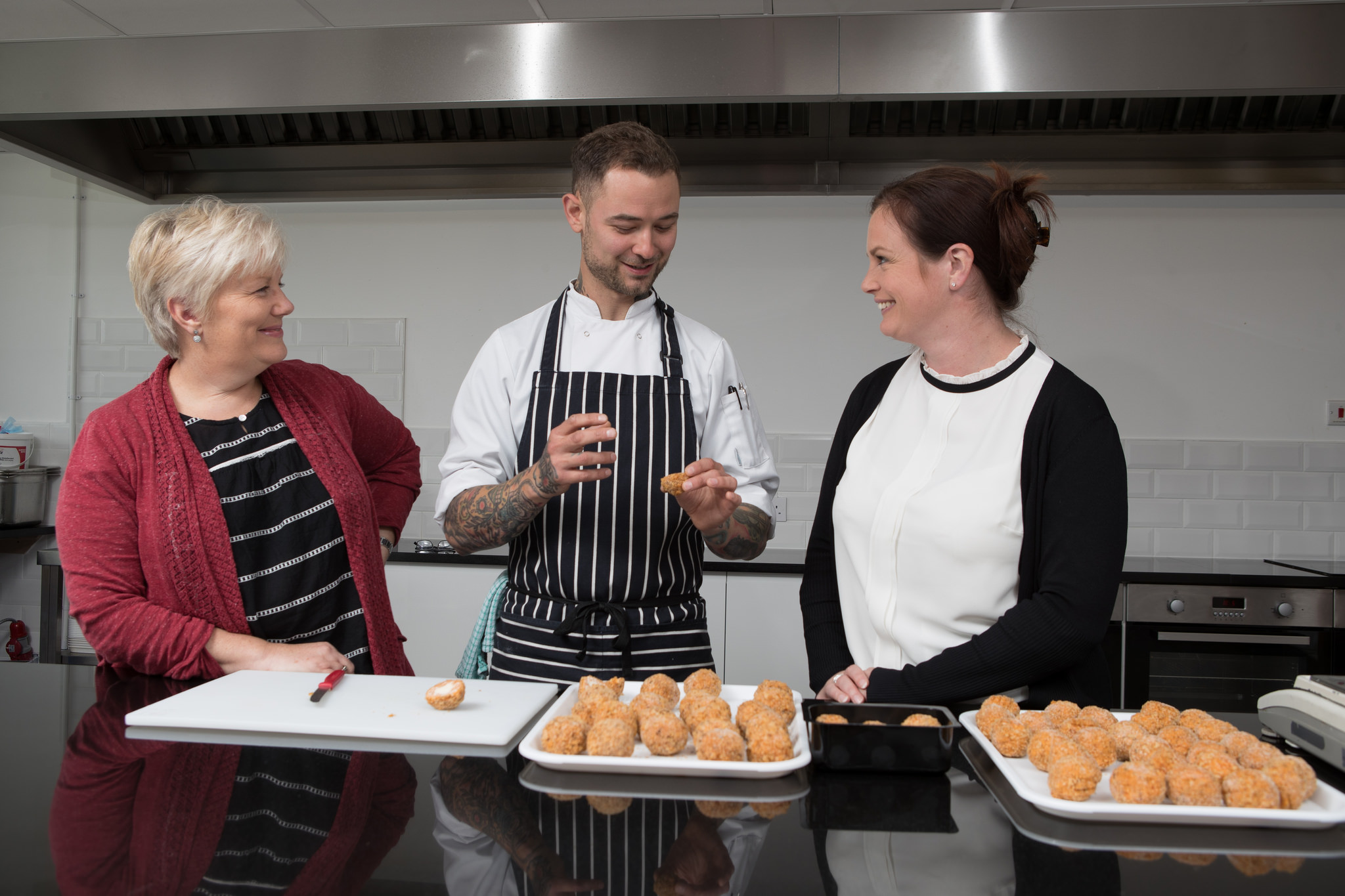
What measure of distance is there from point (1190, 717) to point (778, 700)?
18.7 inches

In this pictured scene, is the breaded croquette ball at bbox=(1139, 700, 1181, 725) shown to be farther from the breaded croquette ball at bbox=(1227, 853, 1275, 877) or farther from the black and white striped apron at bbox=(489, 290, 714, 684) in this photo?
the black and white striped apron at bbox=(489, 290, 714, 684)

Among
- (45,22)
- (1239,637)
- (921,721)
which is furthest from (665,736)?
(45,22)

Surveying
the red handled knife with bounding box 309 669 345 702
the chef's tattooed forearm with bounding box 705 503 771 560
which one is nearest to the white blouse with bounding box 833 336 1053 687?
the chef's tattooed forearm with bounding box 705 503 771 560

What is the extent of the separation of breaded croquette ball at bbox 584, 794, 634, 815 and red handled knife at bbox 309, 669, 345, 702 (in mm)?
470

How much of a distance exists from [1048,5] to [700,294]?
1.59 metres

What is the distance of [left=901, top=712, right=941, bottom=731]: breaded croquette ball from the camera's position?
3.28 feet

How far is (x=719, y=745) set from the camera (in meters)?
0.98

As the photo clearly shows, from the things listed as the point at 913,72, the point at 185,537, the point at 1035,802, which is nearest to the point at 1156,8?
the point at 913,72

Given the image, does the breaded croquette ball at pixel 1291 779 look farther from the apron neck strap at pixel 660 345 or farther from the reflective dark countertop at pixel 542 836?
the apron neck strap at pixel 660 345

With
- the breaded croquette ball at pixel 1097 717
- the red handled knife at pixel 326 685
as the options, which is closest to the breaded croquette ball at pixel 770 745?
the breaded croquette ball at pixel 1097 717

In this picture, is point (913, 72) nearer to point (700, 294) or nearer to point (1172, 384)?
point (700, 294)

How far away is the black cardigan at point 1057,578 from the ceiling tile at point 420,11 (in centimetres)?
237

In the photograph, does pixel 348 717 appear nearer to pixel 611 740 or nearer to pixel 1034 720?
pixel 611 740

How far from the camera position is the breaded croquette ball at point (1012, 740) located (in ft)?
3.34
